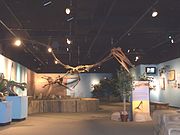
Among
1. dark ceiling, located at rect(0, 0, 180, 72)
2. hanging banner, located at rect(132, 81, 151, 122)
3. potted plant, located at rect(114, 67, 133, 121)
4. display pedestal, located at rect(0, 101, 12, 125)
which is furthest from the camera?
hanging banner, located at rect(132, 81, 151, 122)

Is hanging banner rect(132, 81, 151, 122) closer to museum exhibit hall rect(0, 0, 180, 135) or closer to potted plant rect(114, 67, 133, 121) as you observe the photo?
museum exhibit hall rect(0, 0, 180, 135)

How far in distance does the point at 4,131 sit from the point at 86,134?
250 cm

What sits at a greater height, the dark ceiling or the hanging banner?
the dark ceiling

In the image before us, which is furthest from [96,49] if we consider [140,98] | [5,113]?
[5,113]

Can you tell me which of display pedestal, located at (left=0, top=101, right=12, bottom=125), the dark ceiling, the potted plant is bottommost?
display pedestal, located at (left=0, top=101, right=12, bottom=125)

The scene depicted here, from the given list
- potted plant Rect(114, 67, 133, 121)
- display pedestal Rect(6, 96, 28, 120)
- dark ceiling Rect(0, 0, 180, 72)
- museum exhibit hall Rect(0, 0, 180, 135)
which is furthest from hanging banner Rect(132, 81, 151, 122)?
display pedestal Rect(6, 96, 28, 120)

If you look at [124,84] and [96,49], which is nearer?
[124,84]

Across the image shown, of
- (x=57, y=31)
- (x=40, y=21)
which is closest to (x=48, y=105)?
(x=57, y=31)

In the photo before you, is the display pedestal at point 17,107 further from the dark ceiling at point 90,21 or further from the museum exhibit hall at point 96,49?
the dark ceiling at point 90,21

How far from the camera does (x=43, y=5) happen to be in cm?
1016

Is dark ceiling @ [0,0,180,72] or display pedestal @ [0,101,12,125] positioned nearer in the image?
dark ceiling @ [0,0,180,72]

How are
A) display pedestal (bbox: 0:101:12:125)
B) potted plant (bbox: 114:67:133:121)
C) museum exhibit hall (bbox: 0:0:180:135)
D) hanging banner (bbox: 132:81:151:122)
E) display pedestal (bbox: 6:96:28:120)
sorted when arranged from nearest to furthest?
museum exhibit hall (bbox: 0:0:180:135), display pedestal (bbox: 0:101:12:125), potted plant (bbox: 114:67:133:121), display pedestal (bbox: 6:96:28:120), hanging banner (bbox: 132:81:151:122)

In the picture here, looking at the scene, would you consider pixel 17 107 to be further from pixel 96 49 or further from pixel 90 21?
pixel 96 49

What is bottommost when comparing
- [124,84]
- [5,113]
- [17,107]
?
[5,113]
